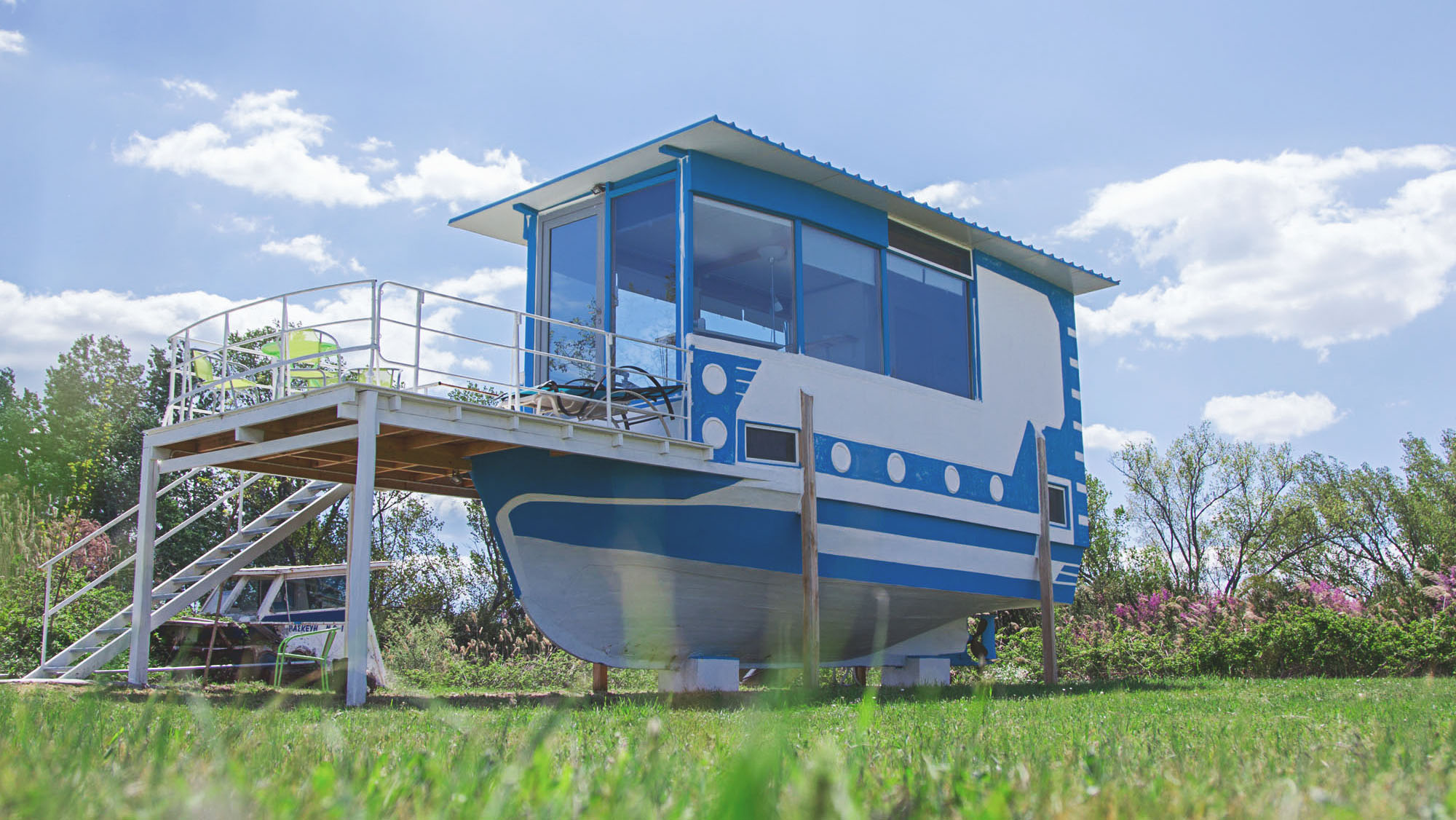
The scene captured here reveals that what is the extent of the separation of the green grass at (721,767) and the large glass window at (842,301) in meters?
7.13

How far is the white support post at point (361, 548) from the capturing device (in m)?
8.41

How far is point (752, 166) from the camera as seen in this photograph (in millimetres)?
12047

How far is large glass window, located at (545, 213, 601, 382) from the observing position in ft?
40.4

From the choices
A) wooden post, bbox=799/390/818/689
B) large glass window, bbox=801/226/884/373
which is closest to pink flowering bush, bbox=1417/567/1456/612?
large glass window, bbox=801/226/884/373

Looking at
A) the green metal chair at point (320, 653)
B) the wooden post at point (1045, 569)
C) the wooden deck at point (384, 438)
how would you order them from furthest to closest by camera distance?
1. the wooden post at point (1045, 569)
2. the green metal chair at point (320, 653)
3. the wooden deck at point (384, 438)

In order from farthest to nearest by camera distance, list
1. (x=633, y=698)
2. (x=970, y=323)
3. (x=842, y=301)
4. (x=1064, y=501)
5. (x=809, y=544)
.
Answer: (x=1064, y=501) → (x=970, y=323) → (x=842, y=301) → (x=809, y=544) → (x=633, y=698)

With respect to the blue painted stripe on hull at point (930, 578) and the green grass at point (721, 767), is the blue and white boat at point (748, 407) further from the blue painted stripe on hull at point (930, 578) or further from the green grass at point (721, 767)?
the green grass at point (721, 767)

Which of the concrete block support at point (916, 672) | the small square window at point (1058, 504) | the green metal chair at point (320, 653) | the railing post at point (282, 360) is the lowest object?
the concrete block support at point (916, 672)

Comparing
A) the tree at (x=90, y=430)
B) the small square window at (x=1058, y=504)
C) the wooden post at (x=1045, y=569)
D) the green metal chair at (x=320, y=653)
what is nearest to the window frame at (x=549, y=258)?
the green metal chair at (x=320, y=653)

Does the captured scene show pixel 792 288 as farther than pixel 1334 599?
No

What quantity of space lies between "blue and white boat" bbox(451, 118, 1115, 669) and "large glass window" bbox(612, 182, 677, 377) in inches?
1.0

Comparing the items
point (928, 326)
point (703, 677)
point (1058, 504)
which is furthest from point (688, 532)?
point (1058, 504)

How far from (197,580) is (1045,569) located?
34.6 ft

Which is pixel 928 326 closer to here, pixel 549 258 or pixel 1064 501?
pixel 1064 501
